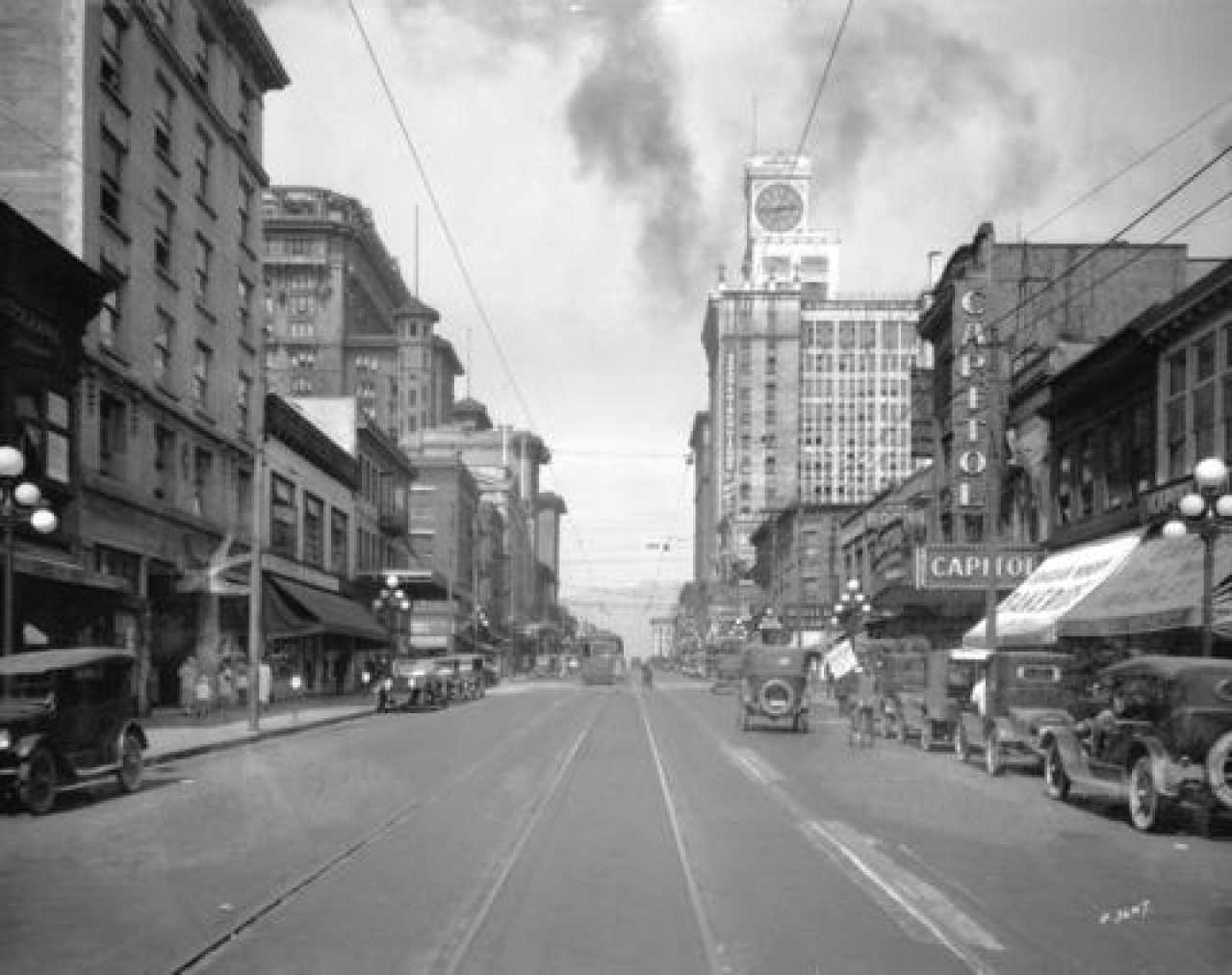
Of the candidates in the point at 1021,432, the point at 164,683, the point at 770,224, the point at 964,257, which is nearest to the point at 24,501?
the point at 164,683

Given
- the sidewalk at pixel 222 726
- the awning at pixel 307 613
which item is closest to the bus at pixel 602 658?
the awning at pixel 307 613

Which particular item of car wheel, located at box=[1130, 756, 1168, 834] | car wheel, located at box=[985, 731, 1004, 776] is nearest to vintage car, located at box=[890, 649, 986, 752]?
car wheel, located at box=[985, 731, 1004, 776]

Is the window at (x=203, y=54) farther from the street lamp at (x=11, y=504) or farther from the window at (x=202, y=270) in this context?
the street lamp at (x=11, y=504)

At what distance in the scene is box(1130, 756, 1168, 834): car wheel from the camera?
46.0 feet

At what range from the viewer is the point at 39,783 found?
51.1ft

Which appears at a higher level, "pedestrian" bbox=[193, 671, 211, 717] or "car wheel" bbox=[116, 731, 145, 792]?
"car wheel" bbox=[116, 731, 145, 792]

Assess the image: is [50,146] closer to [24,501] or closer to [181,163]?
[181,163]

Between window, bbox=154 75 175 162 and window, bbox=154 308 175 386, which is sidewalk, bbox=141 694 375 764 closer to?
window, bbox=154 308 175 386

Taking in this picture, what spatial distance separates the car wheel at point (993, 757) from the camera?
2094 centimetres

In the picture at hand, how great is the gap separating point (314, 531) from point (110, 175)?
2417 centimetres

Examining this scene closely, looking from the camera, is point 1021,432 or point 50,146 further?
point 1021,432

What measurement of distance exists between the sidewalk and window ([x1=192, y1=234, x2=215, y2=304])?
12.1m

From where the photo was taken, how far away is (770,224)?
192 metres

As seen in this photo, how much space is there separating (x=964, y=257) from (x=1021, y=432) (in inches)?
350
